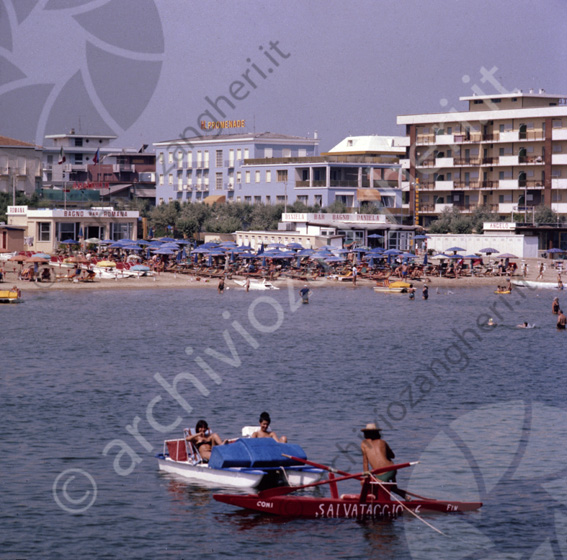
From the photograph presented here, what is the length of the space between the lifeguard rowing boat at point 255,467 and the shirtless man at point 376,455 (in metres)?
1.40

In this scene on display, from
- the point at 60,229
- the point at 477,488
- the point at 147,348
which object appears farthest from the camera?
the point at 60,229

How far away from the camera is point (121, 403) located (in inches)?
1339

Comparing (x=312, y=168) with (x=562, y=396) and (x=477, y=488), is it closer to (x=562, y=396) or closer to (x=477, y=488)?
(x=562, y=396)

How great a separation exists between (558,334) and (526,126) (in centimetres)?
6036

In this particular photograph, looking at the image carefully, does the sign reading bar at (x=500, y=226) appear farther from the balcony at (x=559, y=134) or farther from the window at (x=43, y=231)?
the window at (x=43, y=231)

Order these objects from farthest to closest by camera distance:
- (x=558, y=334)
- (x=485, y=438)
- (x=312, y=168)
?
(x=312, y=168), (x=558, y=334), (x=485, y=438)

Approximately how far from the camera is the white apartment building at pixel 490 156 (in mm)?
111438

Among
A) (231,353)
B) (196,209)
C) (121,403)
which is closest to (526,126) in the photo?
(196,209)

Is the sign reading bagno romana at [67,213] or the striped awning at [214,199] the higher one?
the striped awning at [214,199]

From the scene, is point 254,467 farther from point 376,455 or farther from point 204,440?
point 376,455

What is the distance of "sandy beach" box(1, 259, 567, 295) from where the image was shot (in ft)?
252

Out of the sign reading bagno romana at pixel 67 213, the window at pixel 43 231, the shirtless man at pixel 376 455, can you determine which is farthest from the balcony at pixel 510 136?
the shirtless man at pixel 376 455

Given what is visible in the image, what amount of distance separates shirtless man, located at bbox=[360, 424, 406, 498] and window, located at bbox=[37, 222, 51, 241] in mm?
76552
